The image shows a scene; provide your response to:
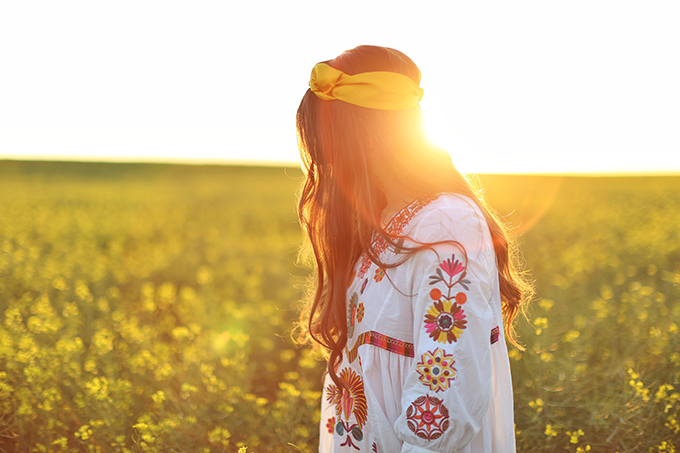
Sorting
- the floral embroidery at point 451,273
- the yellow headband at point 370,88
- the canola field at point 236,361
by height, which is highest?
the yellow headband at point 370,88

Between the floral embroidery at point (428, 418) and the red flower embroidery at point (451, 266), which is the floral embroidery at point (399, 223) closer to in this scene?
the red flower embroidery at point (451, 266)

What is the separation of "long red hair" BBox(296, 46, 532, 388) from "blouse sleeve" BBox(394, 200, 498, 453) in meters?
0.12

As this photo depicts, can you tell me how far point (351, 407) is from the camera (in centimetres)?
148

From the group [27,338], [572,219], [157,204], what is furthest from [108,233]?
[572,219]

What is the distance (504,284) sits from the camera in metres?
1.59

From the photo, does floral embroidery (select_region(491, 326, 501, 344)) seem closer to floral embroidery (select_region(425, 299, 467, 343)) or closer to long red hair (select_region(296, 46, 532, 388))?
long red hair (select_region(296, 46, 532, 388))

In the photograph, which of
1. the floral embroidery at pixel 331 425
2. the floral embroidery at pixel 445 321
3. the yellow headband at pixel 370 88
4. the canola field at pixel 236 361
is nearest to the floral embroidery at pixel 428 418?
the floral embroidery at pixel 445 321

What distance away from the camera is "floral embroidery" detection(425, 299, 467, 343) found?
112 cm

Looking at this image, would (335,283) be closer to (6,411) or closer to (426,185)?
(426,185)

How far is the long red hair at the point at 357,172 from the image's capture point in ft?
4.50

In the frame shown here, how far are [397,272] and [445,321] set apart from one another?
0.72 feet

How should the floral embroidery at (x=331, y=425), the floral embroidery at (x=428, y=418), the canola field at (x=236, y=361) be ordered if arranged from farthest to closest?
1. the canola field at (x=236, y=361)
2. the floral embroidery at (x=331, y=425)
3. the floral embroidery at (x=428, y=418)

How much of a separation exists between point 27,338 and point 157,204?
1469 centimetres

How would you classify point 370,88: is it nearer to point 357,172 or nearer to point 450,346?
point 357,172
